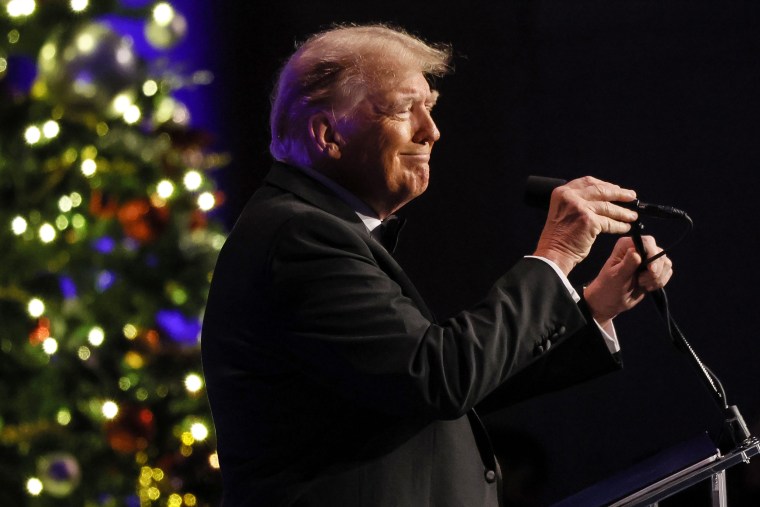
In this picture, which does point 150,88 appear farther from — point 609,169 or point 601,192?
point 601,192

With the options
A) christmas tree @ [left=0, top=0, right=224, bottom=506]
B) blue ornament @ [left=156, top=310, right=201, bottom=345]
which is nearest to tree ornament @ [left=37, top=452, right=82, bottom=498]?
christmas tree @ [left=0, top=0, right=224, bottom=506]

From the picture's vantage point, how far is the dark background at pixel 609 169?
2857 mm

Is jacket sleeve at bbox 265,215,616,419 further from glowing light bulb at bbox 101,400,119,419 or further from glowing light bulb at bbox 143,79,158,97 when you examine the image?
glowing light bulb at bbox 143,79,158,97

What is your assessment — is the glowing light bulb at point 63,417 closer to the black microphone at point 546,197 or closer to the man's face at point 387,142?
the man's face at point 387,142

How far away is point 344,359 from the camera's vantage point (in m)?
1.29

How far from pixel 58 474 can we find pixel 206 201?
94 centimetres

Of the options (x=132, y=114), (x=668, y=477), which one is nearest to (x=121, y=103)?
(x=132, y=114)

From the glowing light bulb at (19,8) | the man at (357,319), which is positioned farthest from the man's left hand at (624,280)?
the glowing light bulb at (19,8)

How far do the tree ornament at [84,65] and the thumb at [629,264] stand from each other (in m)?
1.56

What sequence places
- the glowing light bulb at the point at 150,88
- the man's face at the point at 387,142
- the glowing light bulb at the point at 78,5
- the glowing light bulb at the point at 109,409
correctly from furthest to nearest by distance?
the glowing light bulb at the point at 150,88
the glowing light bulb at the point at 109,409
the glowing light bulb at the point at 78,5
the man's face at the point at 387,142

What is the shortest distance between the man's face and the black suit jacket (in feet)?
0.30

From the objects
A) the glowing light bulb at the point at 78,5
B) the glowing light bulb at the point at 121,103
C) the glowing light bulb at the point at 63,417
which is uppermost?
the glowing light bulb at the point at 78,5

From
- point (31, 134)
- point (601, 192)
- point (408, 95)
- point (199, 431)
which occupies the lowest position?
point (199, 431)

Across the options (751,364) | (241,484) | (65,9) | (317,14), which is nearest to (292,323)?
(241,484)
